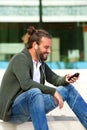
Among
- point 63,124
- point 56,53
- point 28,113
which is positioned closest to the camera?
point 28,113

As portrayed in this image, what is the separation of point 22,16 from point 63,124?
594cm

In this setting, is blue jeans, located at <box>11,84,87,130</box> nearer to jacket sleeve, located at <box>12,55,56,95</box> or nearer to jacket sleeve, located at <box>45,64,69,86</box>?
jacket sleeve, located at <box>12,55,56,95</box>

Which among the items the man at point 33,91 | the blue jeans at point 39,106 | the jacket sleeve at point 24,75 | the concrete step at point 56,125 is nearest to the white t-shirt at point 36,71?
the man at point 33,91

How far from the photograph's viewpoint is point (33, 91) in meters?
4.11

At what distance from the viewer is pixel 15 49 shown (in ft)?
33.8

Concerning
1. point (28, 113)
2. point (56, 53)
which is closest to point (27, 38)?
point (28, 113)

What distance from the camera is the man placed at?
408 centimetres

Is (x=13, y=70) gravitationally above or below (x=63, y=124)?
above

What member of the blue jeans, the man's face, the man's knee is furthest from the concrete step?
the man's face

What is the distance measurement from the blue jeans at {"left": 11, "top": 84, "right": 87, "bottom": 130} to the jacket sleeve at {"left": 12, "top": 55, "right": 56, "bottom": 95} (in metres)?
0.06

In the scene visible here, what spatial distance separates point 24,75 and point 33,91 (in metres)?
0.20

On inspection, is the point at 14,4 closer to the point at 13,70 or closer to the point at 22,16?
the point at 22,16

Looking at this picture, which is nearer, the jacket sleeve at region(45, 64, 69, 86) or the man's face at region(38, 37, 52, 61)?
the man's face at region(38, 37, 52, 61)

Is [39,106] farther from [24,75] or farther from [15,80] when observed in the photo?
[15,80]
